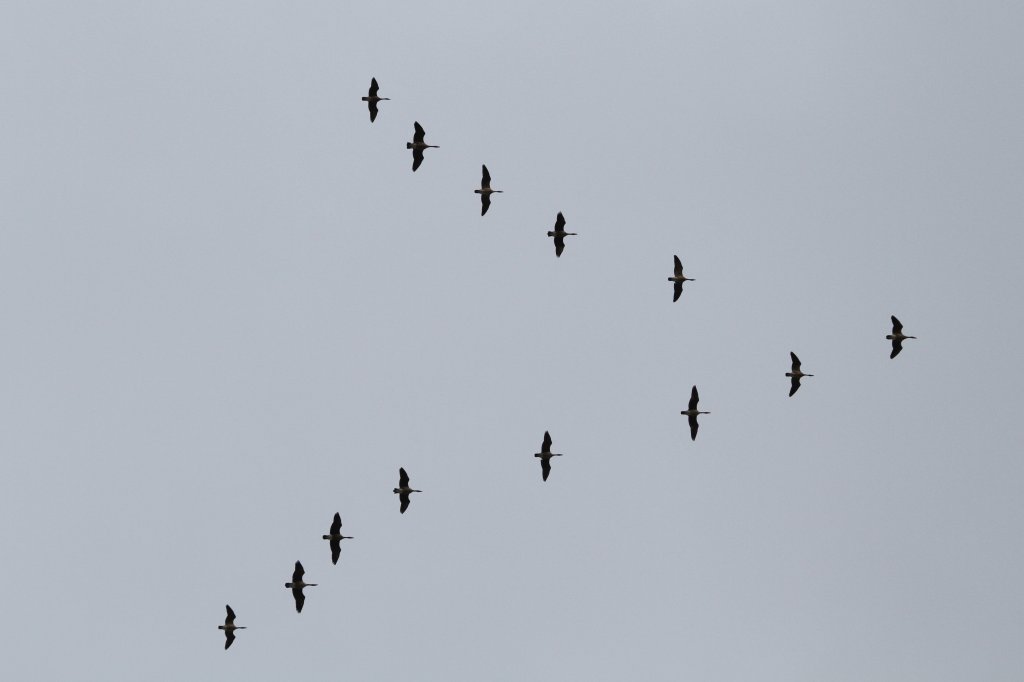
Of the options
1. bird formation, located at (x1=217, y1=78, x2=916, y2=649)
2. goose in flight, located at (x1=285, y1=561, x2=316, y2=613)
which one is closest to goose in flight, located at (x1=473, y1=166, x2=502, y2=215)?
bird formation, located at (x1=217, y1=78, x2=916, y2=649)

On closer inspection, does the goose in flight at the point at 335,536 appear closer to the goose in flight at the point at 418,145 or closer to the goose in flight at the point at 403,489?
the goose in flight at the point at 403,489

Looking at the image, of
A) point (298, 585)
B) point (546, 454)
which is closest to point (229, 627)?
point (298, 585)

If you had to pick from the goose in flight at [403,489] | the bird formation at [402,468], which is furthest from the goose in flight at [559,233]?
the goose in flight at [403,489]

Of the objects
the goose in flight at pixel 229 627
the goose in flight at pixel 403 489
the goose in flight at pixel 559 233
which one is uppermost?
the goose in flight at pixel 559 233

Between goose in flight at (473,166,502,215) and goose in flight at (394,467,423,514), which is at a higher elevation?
goose in flight at (473,166,502,215)

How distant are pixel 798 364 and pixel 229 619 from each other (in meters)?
33.4

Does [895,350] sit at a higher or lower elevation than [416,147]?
lower

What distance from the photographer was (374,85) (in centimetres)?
8806

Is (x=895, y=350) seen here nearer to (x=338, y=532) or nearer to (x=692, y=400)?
(x=692, y=400)

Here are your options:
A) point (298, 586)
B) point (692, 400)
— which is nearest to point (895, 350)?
point (692, 400)

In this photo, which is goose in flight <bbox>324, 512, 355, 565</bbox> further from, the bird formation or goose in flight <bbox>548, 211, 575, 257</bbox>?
goose in flight <bbox>548, 211, 575, 257</bbox>

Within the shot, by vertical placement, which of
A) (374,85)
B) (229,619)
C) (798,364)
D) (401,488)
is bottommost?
(229,619)

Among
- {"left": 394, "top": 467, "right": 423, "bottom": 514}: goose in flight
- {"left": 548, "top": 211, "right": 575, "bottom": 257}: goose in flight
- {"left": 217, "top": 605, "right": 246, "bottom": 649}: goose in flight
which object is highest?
{"left": 548, "top": 211, "right": 575, "bottom": 257}: goose in flight

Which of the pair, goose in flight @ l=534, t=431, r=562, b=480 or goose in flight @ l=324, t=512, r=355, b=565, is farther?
goose in flight @ l=534, t=431, r=562, b=480
